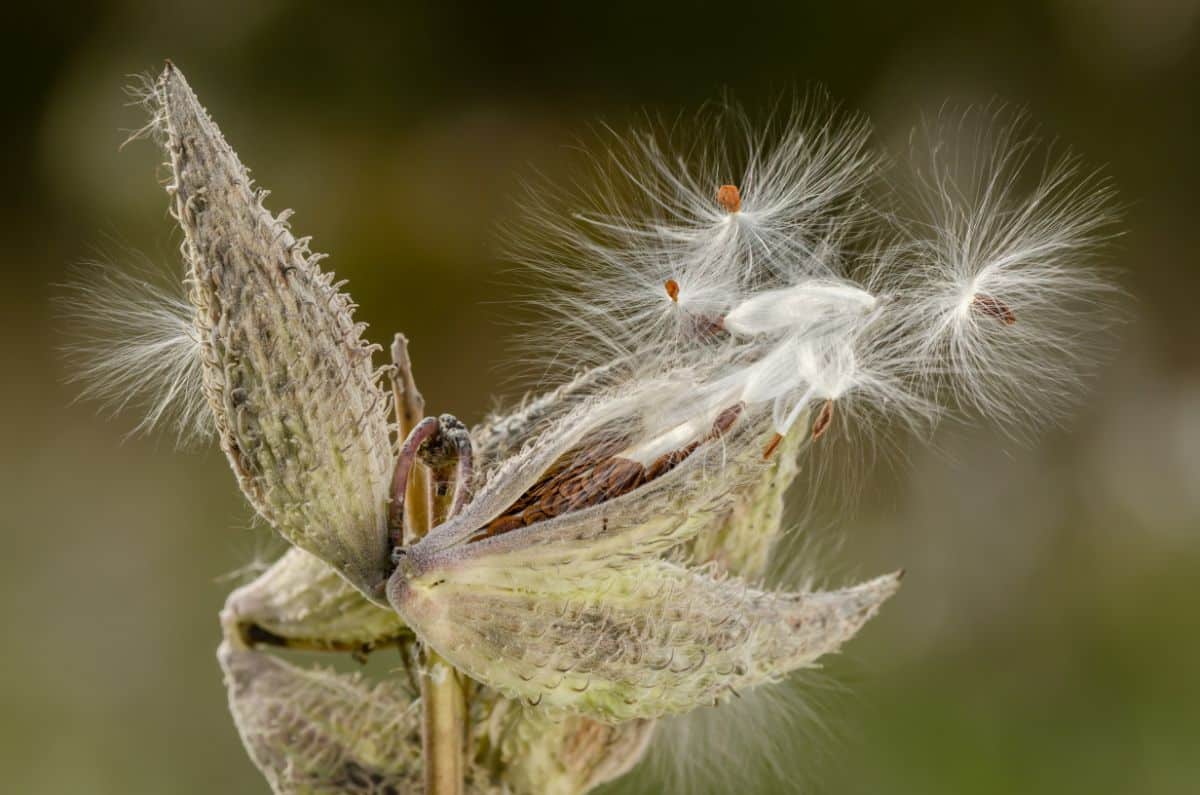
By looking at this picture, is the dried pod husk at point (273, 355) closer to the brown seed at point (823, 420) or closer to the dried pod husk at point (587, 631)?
the dried pod husk at point (587, 631)

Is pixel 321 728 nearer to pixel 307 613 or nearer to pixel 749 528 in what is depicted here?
pixel 307 613

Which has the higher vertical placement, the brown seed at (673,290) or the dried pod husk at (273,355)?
the brown seed at (673,290)

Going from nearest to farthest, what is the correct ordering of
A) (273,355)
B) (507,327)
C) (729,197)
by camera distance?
1. (273,355)
2. (729,197)
3. (507,327)

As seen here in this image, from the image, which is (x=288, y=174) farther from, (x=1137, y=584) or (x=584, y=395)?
(x=584, y=395)

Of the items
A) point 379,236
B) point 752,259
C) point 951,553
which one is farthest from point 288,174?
point 752,259

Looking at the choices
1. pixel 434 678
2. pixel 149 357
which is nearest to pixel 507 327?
pixel 149 357

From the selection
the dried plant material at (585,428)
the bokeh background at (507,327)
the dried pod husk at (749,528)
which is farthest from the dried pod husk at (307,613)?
the bokeh background at (507,327)
